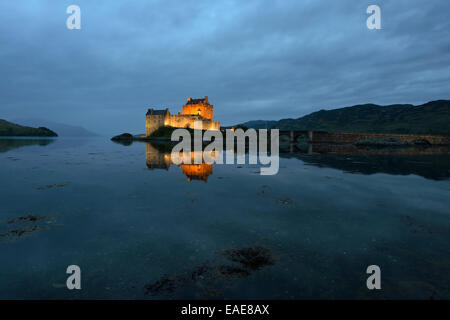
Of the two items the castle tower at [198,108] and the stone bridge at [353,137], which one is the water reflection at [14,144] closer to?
the castle tower at [198,108]

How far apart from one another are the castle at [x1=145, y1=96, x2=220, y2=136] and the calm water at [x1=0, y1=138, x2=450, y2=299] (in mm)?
103096

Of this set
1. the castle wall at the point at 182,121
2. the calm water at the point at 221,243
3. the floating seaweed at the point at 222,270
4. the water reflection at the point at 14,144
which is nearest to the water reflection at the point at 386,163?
the calm water at the point at 221,243

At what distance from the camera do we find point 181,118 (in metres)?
115

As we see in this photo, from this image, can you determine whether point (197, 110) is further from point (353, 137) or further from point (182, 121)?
point (353, 137)

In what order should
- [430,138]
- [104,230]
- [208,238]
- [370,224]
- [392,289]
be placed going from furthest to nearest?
[430,138]
[370,224]
[104,230]
[208,238]
[392,289]

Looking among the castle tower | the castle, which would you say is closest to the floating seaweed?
the castle

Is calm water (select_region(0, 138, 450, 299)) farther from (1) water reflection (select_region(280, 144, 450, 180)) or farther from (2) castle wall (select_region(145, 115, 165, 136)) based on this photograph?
(2) castle wall (select_region(145, 115, 165, 136))

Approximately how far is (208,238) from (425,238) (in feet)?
25.8

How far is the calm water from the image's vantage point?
5.06 m

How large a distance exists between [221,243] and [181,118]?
114 metres

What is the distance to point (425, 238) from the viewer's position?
765cm

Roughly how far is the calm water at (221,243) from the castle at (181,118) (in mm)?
103096
